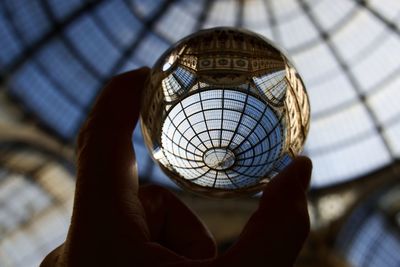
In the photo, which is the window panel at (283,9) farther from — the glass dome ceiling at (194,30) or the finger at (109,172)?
the finger at (109,172)

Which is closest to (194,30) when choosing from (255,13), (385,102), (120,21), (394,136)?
(255,13)

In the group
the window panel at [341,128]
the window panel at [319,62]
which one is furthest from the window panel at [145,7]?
the window panel at [341,128]

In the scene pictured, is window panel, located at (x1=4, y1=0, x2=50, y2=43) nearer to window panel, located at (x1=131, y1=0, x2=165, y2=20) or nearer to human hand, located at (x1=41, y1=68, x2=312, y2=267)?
window panel, located at (x1=131, y1=0, x2=165, y2=20)

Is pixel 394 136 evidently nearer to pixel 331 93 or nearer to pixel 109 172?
pixel 331 93

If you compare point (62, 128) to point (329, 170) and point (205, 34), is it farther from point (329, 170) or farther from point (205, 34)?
point (205, 34)

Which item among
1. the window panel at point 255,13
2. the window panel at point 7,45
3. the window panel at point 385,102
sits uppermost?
the window panel at point 255,13

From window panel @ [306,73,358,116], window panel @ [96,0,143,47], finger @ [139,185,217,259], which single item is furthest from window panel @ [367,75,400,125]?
finger @ [139,185,217,259]

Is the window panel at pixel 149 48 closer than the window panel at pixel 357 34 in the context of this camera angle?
No

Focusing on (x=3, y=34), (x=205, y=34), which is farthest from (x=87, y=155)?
(x=3, y=34)
